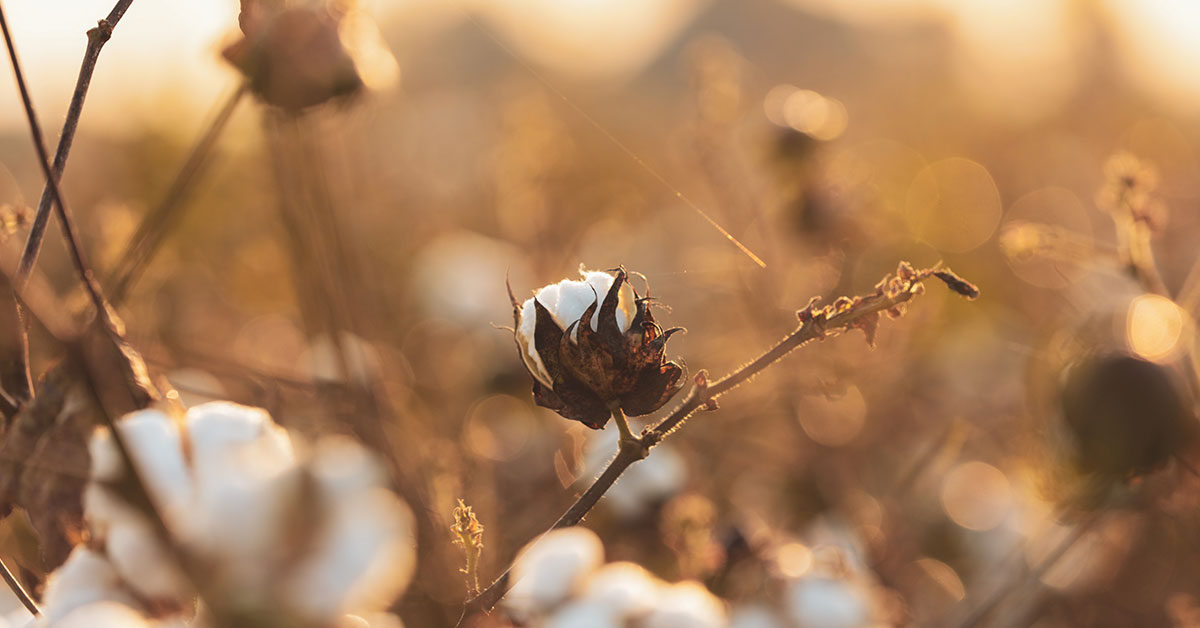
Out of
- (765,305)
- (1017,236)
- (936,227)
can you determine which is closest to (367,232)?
(765,305)

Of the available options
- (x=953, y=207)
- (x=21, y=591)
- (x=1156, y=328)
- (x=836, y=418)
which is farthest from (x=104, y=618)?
(x=953, y=207)

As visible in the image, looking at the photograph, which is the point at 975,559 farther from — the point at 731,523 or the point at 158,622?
the point at 158,622

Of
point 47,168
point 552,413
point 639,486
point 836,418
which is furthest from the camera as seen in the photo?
point 836,418

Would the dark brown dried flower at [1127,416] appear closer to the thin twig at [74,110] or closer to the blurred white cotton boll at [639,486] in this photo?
the blurred white cotton boll at [639,486]

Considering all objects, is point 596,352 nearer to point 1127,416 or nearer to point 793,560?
point 1127,416

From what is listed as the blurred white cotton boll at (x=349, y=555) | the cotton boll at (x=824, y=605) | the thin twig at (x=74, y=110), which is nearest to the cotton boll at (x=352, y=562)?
the blurred white cotton boll at (x=349, y=555)

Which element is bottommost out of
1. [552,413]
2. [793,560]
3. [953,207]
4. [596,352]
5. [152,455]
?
[152,455]

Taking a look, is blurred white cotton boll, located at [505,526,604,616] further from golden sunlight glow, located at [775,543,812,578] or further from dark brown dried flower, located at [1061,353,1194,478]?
dark brown dried flower, located at [1061,353,1194,478]
